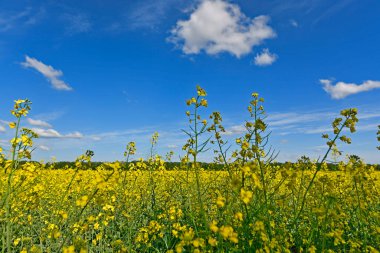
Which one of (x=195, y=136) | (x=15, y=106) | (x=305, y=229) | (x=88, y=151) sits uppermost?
(x=15, y=106)

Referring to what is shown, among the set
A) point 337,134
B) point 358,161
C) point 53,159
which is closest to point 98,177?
point 337,134

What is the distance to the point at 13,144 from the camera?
3.59 meters

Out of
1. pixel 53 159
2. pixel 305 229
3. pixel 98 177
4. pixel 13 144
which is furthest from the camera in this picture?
pixel 53 159

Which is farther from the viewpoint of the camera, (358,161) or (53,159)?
(53,159)

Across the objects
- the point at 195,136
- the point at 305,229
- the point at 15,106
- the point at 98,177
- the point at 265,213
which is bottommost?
the point at 305,229

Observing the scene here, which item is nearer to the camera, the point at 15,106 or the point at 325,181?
the point at 325,181

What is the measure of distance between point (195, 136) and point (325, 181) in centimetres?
152

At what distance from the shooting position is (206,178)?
38.1ft

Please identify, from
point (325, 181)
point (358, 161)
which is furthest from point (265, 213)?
point (358, 161)

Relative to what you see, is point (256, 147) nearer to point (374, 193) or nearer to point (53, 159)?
point (374, 193)

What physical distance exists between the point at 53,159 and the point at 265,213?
20.1 feet

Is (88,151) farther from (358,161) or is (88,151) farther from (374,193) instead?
(374,193)

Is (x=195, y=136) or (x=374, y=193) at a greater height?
(x=195, y=136)

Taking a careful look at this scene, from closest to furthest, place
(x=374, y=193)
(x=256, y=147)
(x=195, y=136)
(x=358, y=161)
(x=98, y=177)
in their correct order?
(x=98, y=177) < (x=256, y=147) < (x=195, y=136) < (x=358, y=161) < (x=374, y=193)
